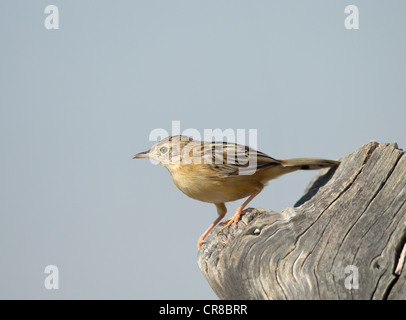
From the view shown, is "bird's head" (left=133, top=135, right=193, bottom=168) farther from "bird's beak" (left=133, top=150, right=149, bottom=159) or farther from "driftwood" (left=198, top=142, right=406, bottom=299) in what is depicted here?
"driftwood" (left=198, top=142, right=406, bottom=299)

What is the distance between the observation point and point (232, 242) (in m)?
6.04

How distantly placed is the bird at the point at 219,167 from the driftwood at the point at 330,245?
872mm

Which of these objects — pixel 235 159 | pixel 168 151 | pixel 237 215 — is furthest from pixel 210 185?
pixel 168 151

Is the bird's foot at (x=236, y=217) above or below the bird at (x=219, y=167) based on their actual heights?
below

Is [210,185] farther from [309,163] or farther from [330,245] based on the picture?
[330,245]

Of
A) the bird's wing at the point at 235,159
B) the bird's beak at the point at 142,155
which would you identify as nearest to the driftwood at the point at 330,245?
the bird's wing at the point at 235,159

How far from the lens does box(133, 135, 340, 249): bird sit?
7188 mm

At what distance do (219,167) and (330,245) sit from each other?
2.27 metres

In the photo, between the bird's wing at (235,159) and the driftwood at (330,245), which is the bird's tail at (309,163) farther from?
the driftwood at (330,245)

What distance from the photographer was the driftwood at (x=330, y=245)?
5.06m

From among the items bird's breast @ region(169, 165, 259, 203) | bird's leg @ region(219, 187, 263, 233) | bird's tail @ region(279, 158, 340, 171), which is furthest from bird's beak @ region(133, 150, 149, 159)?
bird's tail @ region(279, 158, 340, 171)

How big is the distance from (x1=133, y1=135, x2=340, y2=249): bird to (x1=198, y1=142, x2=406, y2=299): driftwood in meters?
0.87
